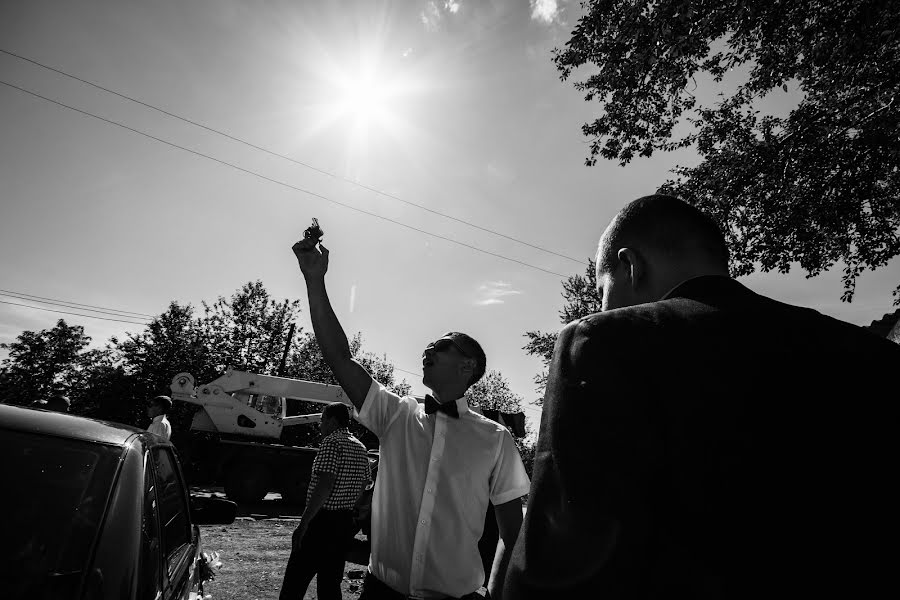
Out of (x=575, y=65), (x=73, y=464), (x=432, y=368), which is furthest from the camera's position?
(x=575, y=65)

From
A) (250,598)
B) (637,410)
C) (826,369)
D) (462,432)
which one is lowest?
(250,598)

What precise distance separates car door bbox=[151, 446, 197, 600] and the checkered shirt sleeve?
4.01 ft

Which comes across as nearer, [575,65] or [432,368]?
[432,368]

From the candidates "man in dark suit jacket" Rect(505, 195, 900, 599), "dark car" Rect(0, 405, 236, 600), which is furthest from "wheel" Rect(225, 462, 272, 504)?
"man in dark suit jacket" Rect(505, 195, 900, 599)

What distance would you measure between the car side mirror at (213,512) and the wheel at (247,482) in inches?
406

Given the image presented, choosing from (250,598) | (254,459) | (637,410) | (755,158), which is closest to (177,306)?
(254,459)

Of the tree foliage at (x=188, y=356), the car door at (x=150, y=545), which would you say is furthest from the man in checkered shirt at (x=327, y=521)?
the tree foliage at (x=188, y=356)

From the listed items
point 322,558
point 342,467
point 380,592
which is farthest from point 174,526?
point 342,467

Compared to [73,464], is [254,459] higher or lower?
lower

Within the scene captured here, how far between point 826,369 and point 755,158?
815 centimetres

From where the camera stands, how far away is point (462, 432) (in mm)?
2400

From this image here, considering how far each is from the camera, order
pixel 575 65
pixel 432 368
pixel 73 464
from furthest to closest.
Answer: pixel 575 65, pixel 432 368, pixel 73 464

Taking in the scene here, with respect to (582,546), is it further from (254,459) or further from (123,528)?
(254,459)

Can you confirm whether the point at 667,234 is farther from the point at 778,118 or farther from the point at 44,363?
the point at 44,363
